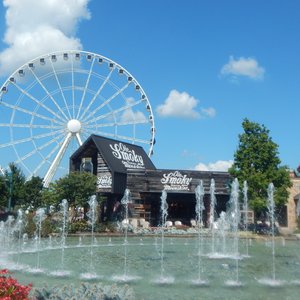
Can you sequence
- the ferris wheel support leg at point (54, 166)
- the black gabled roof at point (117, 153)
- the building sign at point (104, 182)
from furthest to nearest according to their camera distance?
the ferris wheel support leg at point (54, 166) → the black gabled roof at point (117, 153) → the building sign at point (104, 182)

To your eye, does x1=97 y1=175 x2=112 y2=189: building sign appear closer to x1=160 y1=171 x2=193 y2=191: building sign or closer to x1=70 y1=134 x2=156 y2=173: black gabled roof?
x1=70 y1=134 x2=156 y2=173: black gabled roof

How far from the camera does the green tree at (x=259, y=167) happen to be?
34688mm

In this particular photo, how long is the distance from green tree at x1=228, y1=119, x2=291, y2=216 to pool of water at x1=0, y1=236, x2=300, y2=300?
13.8 metres

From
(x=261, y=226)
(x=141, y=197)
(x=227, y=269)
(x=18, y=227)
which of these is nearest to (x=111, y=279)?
(x=227, y=269)

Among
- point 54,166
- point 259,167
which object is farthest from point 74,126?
point 259,167

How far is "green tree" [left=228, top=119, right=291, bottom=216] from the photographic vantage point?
1366 inches

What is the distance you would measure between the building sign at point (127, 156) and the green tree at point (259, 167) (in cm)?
1184

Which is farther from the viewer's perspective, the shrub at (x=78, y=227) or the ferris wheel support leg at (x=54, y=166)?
the ferris wheel support leg at (x=54, y=166)

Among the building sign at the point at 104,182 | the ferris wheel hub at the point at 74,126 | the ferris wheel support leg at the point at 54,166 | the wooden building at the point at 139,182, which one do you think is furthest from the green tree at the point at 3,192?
the building sign at the point at 104,182

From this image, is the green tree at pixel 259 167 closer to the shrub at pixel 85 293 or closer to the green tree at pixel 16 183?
the green tree at pixel 16 183

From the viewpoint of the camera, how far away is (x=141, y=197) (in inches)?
1703

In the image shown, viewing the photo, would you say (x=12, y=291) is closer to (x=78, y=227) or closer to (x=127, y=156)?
(x=78, y=227)

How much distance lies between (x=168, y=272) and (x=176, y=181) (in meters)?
29.3

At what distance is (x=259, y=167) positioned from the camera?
36.1 m
